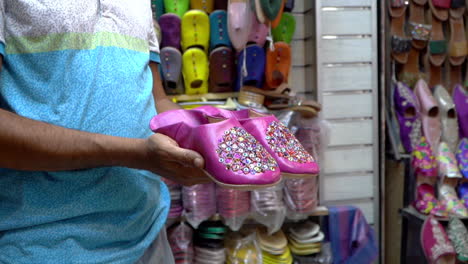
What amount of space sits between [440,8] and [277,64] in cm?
124

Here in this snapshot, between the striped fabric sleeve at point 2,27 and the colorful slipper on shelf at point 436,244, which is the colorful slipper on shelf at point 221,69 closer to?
the colorful slipper on shelf at point 436,244

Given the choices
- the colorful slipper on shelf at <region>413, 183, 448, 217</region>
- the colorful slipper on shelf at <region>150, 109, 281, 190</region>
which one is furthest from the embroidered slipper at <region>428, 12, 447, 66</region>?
the colorful slipper on shelf at <region>150, 109, 281, 190</region>

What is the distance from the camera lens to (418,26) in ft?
7.84

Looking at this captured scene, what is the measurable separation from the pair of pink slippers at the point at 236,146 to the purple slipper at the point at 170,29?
127cm

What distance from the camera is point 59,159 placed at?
572 mm

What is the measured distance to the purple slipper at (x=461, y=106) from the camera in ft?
7.91

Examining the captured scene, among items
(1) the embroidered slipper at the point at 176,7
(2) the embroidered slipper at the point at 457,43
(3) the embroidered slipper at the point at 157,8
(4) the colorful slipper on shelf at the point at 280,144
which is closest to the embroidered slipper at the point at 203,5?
(1) the embroidered slipper at the point at 176,7

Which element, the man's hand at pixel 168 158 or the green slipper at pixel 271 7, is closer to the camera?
the man's hand at pixel 168 158

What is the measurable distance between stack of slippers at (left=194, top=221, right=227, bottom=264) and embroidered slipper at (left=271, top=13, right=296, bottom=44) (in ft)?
3.45

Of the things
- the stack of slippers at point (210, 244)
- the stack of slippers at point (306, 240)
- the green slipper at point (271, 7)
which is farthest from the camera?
the stack of slippers at point (306, 240)

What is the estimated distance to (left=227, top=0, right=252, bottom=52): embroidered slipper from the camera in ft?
6.19

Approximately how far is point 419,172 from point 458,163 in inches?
11.3

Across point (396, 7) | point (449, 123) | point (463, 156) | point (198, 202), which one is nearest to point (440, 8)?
point (396, 7)

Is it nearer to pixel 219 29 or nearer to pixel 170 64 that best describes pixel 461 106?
pixel 219 29
